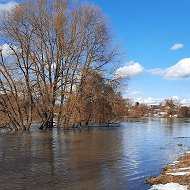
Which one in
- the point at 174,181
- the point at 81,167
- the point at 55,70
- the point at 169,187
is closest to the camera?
the point at 169,187

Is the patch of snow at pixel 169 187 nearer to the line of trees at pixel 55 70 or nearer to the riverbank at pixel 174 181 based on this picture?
the riverbank at pixel 174 181

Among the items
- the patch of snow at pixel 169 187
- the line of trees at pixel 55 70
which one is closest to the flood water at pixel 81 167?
the patch of snow at pixel 169 187

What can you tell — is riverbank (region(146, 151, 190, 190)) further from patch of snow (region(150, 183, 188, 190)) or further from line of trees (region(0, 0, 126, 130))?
line of trees (region(0, 0, 126, 130))

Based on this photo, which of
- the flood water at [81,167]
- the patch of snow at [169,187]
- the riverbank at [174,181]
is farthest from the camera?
the flood water at [81,167]

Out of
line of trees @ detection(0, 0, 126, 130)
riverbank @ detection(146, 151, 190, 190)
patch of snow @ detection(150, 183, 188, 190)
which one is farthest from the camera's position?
line of trees @ detection(0, 0, 126, 130)

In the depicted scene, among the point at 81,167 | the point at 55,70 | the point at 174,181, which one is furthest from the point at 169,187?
the point at 55,70

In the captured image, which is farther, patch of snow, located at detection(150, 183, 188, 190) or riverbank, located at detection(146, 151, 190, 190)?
riverbank, located at detection(146, 151, 190, 190)

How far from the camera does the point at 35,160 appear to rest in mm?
17375

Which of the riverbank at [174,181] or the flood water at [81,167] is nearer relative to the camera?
the riverbank at [174,181]

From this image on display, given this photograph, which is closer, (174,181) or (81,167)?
(174,181)

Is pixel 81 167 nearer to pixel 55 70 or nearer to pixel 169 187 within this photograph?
pixel 169 187

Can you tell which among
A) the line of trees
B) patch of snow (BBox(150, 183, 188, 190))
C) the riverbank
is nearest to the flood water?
the riverbank

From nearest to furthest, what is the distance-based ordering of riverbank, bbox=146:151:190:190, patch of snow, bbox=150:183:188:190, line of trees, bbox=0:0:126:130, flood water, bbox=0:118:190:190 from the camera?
1. patch of snow, bbox=150:183:188:190
2. riverbank, bbox=146:151:190:190
3. flood water, bbox=0:118:190:190
4. line of trees, bbox=0:0:126:130

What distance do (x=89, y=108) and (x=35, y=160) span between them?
107 feet
